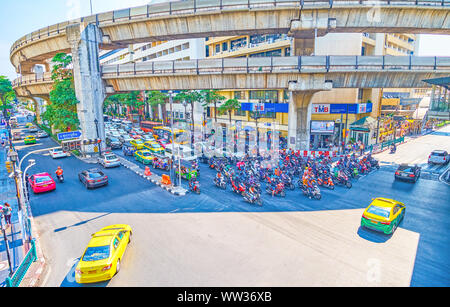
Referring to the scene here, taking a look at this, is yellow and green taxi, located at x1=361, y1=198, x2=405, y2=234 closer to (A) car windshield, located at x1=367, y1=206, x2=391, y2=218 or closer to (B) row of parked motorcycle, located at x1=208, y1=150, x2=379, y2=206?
(A) car windshield, located at x1=367, y1=206, x2=391, y2=218

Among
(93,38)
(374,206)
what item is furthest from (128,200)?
(93,38)

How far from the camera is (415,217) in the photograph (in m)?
15.7

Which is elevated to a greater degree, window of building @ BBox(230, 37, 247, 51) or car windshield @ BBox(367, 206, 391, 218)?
window of building @ BBox(230, 37, 247, 51)

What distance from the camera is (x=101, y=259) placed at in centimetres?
1048

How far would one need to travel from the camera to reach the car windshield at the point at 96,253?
1052 centimetres

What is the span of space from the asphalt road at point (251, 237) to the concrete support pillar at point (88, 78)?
1159 cm

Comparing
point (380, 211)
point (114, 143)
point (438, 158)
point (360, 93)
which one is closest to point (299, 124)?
point (438, 158)

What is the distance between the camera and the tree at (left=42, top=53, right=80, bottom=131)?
1232 inches

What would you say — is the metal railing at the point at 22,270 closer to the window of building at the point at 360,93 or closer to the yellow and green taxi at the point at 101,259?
the yellow and green taxi at the point at 101,259

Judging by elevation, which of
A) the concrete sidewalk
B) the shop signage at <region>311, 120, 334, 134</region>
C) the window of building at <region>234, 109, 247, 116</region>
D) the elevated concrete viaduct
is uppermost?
the elevated concrete viaduct

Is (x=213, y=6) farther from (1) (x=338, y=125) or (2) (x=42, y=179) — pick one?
(1) (x=338, y=125)

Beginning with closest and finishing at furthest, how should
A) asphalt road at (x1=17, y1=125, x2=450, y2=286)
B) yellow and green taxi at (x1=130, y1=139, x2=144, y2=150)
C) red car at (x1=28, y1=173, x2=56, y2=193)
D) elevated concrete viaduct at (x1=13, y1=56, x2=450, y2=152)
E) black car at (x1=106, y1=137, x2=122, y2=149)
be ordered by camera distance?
asphalt road at (x1=17, y1=125, x2=450, y2=286)
red car at (x1=28, y1=173, x2=56, y2=193)
elevated concrete viaduct at (x1=13, y1=56, x2=450, y2=152)
yellow and green taxi at (x1=130, y1=139, x2=144, y2=150)
black car at (x1=106, y1=137, x2=122, y2=149)

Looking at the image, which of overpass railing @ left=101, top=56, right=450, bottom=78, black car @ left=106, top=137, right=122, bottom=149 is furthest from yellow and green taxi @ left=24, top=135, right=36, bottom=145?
overpass railing @ left=101, top=56, right=450, bottom=78

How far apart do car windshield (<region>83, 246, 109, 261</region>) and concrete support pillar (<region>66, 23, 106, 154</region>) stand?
2357 cm
